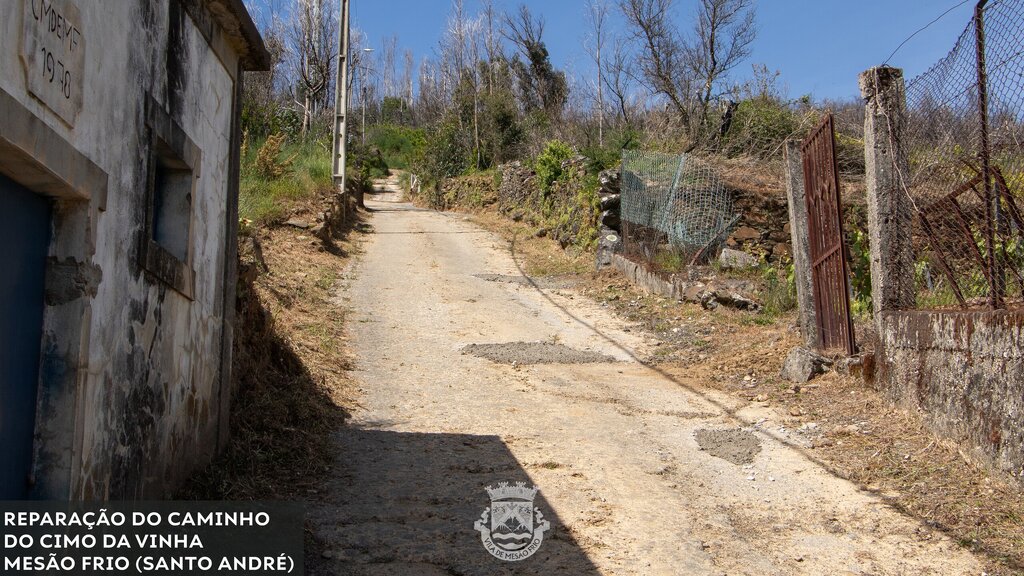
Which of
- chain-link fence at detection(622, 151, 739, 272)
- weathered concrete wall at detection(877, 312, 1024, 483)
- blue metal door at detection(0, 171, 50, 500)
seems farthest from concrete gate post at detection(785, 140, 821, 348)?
blue metal door at detection(0, 171, 50, 500)

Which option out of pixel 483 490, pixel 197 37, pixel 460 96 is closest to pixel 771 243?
pixel 483 490

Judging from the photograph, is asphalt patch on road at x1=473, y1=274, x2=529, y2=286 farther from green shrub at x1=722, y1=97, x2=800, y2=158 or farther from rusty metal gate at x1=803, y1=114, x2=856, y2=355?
rusty metal gate at x1=803, y1=114, x2=856, y2=355

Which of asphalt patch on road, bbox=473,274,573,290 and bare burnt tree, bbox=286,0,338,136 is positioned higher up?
bare burnt tree, bbox=286,0,338,136

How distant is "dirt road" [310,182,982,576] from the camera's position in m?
4.42

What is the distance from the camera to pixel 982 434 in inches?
205

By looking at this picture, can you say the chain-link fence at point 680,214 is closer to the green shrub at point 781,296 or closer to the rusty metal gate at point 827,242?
the green shrub at point 781,296

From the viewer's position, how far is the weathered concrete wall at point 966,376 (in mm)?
4898

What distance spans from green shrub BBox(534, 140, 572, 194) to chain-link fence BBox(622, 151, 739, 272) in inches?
235

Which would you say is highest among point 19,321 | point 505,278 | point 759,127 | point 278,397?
point 759,127

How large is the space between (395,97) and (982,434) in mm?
60368

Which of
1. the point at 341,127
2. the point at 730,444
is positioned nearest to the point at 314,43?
the point at 341,127

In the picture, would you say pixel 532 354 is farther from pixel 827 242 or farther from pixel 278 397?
pixel 278 397

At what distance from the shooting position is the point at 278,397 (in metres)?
6.62

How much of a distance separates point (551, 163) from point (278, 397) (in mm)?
14148
